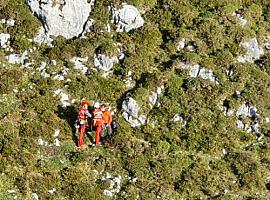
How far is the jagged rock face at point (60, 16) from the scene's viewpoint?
30.1 m

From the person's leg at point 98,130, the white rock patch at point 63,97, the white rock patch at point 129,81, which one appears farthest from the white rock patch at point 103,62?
the person's leg at point 98,130

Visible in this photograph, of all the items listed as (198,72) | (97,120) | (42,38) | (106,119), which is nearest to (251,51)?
(198,72)

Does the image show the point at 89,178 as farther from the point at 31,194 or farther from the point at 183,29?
the point at 183,29

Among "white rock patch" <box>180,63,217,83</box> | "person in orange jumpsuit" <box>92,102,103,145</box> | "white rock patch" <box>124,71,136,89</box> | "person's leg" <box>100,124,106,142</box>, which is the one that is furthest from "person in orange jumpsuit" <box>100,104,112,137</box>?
"white rock patch" <box>180,63,217,83</box>

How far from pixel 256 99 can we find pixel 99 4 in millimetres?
10965

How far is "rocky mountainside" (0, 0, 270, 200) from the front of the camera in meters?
24.1

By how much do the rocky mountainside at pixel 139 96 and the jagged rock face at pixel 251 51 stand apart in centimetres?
7

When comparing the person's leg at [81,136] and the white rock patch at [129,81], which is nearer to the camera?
the person's leg at [81,136]

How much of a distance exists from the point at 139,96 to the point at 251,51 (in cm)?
807

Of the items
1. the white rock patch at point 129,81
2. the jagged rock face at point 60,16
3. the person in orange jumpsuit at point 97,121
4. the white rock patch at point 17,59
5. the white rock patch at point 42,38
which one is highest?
the jagged rock face at point 60,16

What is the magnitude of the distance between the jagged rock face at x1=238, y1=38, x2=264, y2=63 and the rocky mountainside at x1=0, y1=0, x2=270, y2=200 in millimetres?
73

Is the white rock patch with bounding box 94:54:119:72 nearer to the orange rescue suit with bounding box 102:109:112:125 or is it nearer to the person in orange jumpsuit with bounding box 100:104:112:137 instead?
the person in orange jumpsuit with bounding box 100:104:112:137

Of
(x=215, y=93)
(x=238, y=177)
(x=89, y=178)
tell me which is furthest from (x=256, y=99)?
(x=89, y=178)

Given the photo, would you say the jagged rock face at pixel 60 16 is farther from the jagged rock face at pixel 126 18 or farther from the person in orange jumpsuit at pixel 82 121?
the person in orange jumpsuit at pixel 82 121
